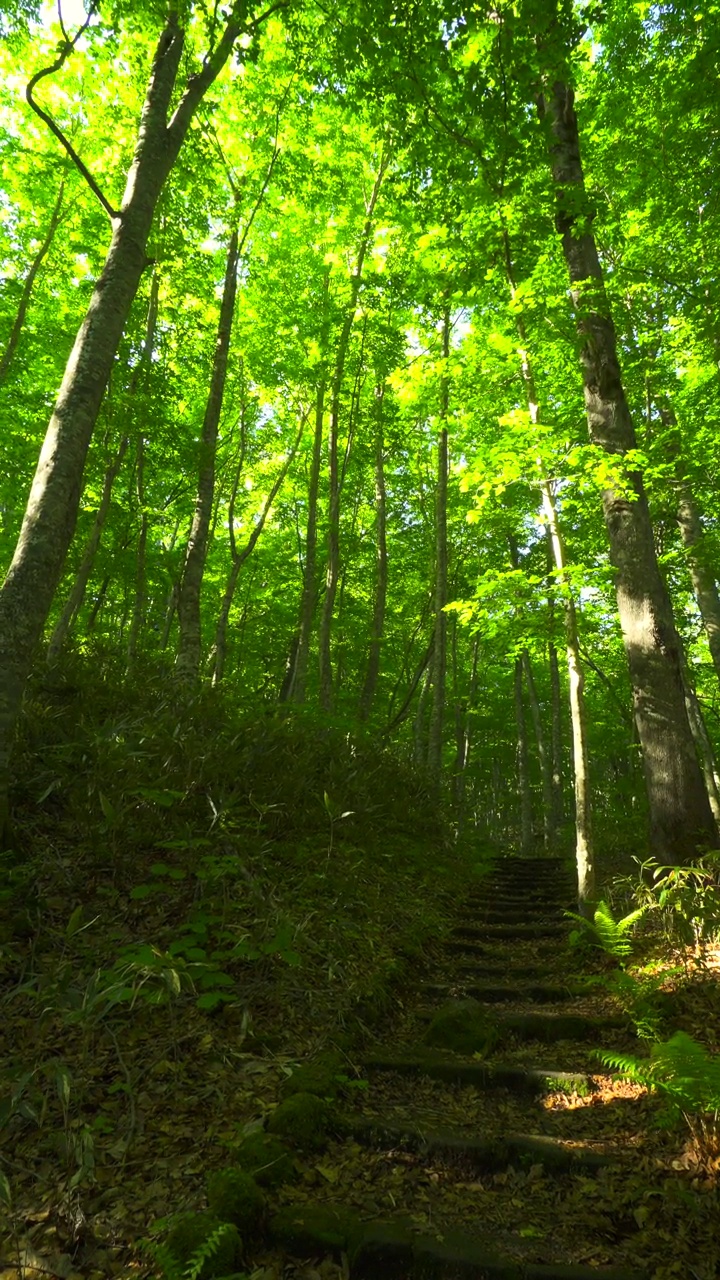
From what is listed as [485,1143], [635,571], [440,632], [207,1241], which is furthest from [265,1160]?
[440,632]

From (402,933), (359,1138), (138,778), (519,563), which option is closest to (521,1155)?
(359,1138)

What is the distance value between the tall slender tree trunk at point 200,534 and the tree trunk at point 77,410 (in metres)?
3.10

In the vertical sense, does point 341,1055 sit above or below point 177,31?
below

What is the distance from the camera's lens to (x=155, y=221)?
29.9 feet

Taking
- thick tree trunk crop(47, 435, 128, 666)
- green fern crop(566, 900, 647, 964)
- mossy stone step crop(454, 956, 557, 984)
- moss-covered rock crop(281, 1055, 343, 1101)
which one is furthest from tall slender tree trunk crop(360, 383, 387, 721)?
moss-covered rock crop(281, 1055, 343, 1101)

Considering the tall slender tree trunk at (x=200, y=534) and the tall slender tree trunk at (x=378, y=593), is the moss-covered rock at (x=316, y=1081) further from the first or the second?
the tall slender tree trunk at (x=378, y=593)

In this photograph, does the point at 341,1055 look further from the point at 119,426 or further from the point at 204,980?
the point at 119,426

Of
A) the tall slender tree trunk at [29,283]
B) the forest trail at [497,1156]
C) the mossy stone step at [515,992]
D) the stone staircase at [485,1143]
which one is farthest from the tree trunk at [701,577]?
the tall slender tree trunk at [29,283]

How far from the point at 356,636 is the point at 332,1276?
15021mm

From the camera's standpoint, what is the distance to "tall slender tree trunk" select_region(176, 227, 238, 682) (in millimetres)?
7578

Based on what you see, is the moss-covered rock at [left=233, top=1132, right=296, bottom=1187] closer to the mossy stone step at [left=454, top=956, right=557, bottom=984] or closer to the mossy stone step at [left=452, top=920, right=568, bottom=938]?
the mossy stone step at [left=454, top=956, right=557, bottom=984]

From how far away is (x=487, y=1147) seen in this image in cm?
276

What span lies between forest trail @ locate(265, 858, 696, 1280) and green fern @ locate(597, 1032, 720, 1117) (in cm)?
19

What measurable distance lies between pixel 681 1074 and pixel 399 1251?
1488mm
